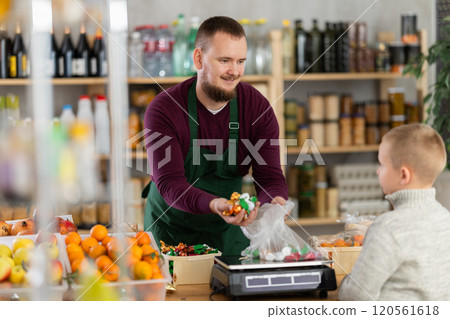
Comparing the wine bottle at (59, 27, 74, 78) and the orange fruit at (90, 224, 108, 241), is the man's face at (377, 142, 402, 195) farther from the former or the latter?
the wine bottle at (59, 27, 74, 78)

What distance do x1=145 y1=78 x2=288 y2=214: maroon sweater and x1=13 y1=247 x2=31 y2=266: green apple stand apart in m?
0.64

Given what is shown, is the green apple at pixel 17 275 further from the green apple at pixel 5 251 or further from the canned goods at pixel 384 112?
the canned goods at pixel 384 112

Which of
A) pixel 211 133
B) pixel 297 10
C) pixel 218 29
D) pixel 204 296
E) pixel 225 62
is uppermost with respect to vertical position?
pixel 297 10

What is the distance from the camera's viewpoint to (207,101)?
1.93 metres

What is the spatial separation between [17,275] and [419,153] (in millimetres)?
838

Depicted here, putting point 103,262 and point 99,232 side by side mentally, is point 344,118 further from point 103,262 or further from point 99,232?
point 103,262

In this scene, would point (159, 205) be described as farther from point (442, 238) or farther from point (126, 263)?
point (442, 238)

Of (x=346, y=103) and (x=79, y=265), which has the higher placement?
(x=346, y=103)

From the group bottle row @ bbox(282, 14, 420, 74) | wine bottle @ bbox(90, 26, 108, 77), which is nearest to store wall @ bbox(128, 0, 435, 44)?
bottle row @ bbox(282, 14, 420, 74)

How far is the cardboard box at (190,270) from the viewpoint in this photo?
57.4 inches

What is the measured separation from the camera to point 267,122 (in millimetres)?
1965

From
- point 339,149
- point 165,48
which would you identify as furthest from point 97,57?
point 339,149

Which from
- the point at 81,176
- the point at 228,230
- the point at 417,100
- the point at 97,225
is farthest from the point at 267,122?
the point at 417,100
